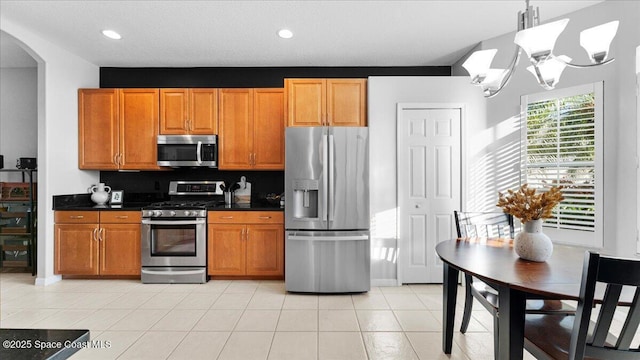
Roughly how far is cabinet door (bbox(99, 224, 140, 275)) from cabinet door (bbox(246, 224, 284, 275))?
4.44ft

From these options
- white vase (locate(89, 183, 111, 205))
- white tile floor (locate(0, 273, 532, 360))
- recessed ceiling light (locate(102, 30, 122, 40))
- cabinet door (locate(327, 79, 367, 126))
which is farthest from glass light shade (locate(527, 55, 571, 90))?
white vase (locate(89, 183, 111, 205))

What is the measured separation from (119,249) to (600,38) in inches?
184

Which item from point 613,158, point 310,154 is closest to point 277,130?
point 310,154

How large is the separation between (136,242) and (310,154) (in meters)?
2.37

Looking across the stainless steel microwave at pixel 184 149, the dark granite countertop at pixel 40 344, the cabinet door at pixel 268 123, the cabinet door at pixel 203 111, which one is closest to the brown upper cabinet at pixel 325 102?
the cabinet door at pixel 268 123

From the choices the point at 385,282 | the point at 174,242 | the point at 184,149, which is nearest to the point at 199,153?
the point at 184,149

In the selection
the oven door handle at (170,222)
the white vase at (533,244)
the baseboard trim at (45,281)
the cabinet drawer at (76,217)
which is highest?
the white vase at (533,244)

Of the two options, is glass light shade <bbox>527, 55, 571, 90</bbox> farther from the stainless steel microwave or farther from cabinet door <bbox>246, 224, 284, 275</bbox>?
the stainless steel microwave

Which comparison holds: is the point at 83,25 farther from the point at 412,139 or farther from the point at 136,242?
the point at 412,139

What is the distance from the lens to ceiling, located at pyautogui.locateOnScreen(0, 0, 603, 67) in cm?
297

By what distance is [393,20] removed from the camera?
322 cm

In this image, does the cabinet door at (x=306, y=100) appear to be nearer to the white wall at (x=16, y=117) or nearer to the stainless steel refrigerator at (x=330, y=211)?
the stainless steel refrigerator at (x=330, y=211)

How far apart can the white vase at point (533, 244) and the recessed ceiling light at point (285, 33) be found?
2.80 m

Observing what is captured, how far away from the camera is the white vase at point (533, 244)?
185 cm
